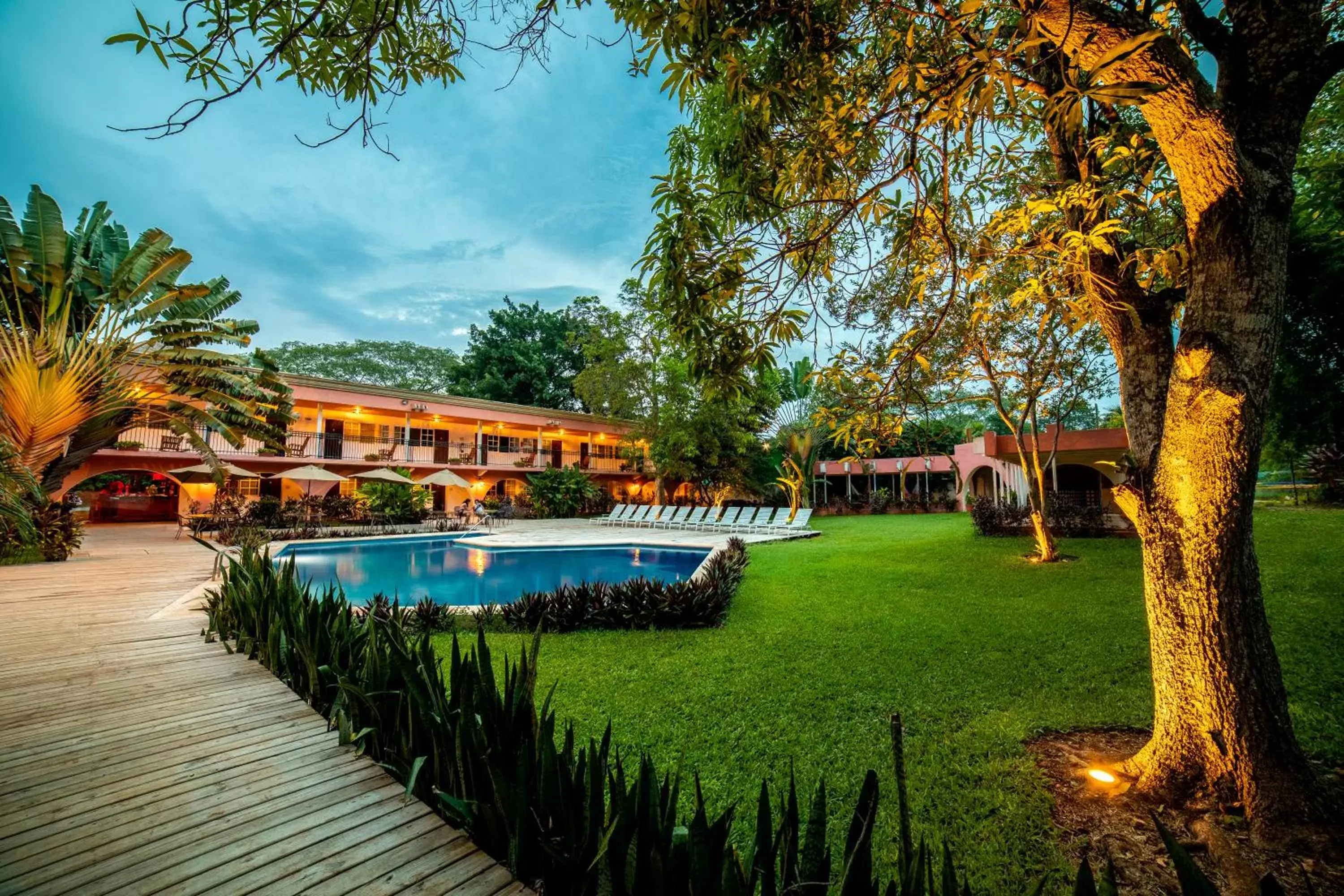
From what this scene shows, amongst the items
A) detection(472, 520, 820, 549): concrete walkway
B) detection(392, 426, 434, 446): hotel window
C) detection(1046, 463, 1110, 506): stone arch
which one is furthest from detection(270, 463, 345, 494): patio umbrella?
detection(1046, 463, 1110, 506): stone arch

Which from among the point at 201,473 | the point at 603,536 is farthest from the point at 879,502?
the point at 201,473

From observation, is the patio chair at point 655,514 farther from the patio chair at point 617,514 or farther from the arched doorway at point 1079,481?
the arched doorway at point 1079,481

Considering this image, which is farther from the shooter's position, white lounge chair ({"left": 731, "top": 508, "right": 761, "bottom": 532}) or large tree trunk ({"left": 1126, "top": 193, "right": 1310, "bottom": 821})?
white lounge chair ({"left": 731, "top": 508, "right": 761, "bottom": 532})

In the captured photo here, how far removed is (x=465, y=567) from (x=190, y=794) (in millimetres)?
10896

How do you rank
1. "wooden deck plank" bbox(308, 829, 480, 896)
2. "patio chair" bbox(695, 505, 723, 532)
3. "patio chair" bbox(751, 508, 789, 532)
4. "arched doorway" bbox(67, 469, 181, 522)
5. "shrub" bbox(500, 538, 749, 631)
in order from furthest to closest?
"patio chair" bbox(695, 505, 723, 532) → "arched doorway" bbox(67, 469, 181, 522) → "patio chair" bbox(751, 508, 789, 532) → "shrub" bbox(500, 538, 749, 631) → "wooden deck plank" bbox(308, 829, 480, 896)

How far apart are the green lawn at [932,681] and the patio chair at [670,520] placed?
1248 centimetres

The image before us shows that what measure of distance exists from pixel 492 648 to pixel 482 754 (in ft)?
12.4

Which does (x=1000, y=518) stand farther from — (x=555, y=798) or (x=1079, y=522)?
(x=555, y=798)

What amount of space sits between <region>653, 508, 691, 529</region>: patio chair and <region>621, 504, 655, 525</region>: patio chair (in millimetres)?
566

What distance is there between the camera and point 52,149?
2573 centimetres

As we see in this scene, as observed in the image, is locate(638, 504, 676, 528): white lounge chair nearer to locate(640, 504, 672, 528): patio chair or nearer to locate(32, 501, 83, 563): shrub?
locate(640, 504, 672, 528): patio chair

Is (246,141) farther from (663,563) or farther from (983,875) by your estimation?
(983,875)

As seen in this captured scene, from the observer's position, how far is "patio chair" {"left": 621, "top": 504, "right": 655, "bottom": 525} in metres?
21.2

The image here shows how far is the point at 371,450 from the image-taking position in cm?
2231
